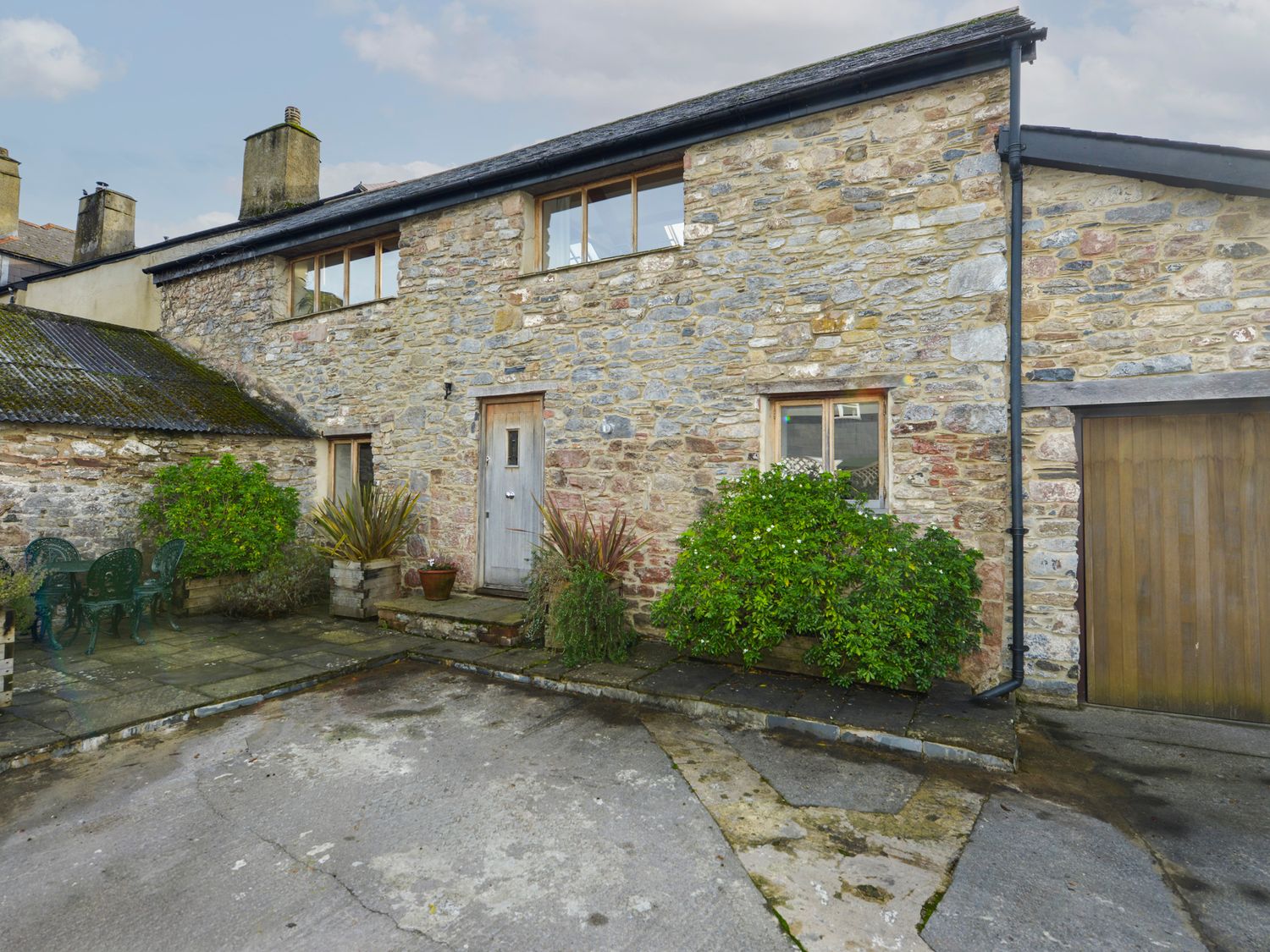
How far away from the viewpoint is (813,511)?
5078mm

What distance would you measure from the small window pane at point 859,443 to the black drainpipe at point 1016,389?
3.29ft

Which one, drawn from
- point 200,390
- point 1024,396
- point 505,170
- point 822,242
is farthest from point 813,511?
point 200,390

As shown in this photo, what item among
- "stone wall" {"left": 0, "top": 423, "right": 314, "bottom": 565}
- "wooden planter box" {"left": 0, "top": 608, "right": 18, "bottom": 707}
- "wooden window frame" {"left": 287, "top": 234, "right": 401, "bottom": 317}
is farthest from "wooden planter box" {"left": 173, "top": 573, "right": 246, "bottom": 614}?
"wooden window frame" {"left": 287, "top": 234, "right": 401, "bottom": 317}

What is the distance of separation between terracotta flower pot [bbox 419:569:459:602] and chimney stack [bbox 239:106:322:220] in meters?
7.94

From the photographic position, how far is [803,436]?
5.91m

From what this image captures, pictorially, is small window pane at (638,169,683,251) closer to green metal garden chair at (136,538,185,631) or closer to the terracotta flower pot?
the terracotta flower pot

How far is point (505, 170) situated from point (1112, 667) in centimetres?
714

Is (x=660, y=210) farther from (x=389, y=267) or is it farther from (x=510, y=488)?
(x=389, y=267)

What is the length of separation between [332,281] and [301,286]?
0.69m

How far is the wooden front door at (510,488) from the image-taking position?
7.35 m

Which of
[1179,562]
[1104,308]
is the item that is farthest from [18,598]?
[1179,562]

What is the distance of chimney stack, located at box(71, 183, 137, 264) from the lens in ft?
44.5

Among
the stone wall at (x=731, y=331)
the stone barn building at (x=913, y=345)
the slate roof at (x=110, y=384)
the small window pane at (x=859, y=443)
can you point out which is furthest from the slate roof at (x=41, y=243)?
the small window pane at (x=859, y=443)

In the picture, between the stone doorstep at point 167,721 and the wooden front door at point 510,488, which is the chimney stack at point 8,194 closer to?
the wooden front door at point 510,488
